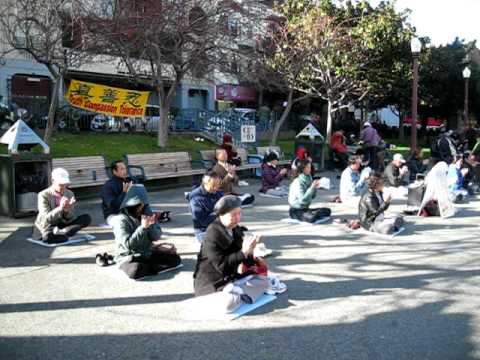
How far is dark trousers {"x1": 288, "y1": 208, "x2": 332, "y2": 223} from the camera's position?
955 cm

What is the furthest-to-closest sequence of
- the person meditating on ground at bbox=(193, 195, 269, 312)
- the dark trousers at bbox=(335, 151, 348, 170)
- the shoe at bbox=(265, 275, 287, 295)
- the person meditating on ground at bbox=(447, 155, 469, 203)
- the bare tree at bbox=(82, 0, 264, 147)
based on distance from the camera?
1. the dark trousers at bbox=(335, 151, 348, 170)
2. the bare tree at bbox=(82, 0, 264, 147)
3. the person meditating on ground at bbox=(447, 155, 469, 203)
4. the shoe at bbox=(265, 275, 287, 295)
5. the person meditating on ground at bbox=(193, 195, 269, 312)

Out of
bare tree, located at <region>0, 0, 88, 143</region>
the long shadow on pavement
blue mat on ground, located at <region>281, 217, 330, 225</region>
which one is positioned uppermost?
bare tree, located at <region>0, 0, 88, 143</region>

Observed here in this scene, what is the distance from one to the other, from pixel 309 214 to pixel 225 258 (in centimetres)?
468


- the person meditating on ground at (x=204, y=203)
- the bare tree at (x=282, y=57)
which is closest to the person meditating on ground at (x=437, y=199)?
the person meditating on ground at (x=204, y=203)

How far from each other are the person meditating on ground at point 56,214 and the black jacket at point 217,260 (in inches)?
124

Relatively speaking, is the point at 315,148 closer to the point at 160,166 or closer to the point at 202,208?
the point at 160,166

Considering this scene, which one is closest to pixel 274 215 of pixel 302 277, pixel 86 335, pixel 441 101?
pixel 302 277

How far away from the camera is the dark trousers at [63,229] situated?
770cm

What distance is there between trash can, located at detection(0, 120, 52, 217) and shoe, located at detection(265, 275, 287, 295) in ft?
18.6

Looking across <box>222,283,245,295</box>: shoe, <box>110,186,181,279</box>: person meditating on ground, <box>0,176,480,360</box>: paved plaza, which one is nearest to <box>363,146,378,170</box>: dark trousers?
<box>0,176,480,360</box>: paved plaza

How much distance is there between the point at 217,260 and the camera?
5.13 meters

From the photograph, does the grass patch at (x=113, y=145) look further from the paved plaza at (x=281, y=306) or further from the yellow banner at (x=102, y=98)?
the paved plaza at (x=281, y=306)

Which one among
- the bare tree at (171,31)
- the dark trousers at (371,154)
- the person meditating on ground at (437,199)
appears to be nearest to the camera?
the person meditating on ground at (437,199)

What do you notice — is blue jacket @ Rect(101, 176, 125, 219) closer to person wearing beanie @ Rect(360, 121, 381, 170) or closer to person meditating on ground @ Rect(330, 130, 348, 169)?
person meditating on ground @ Rect(330, 130, 348, 169)
